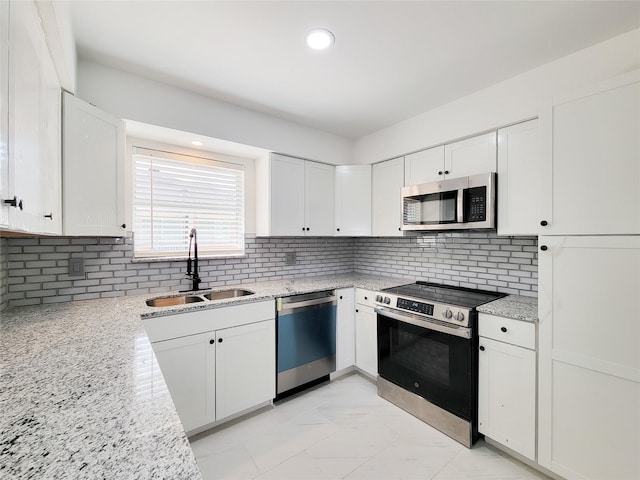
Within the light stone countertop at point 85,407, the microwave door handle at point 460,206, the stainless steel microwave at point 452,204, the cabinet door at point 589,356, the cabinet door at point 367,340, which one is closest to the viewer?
the light stone countertop at point 85,407

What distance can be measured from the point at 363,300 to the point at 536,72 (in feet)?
7.40

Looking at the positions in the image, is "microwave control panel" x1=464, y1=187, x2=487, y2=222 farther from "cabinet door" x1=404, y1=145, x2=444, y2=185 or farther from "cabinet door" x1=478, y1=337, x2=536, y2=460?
"cabinet door" x1=478, y1=337, x2=536, y2=460

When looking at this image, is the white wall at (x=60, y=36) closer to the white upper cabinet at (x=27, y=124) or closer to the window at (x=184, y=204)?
the white upper cabinet at (x=27, y=124)

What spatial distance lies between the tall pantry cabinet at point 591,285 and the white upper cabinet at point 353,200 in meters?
1.76

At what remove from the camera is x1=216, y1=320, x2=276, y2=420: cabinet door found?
2.18 meters

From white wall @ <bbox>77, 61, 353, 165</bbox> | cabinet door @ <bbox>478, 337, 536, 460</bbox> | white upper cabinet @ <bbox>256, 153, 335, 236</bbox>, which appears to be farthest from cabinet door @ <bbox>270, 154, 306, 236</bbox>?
cabinet door @ <bbox>478, 337, 536, 460</bbox>

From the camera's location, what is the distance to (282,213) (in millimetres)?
2949

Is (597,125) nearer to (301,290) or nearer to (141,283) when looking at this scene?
(301,290)

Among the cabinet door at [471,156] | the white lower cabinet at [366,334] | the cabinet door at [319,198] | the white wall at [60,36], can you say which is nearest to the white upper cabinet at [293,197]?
the cabinet door at [319,198]

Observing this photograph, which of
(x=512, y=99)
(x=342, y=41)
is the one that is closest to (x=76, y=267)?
(x=342, y=41)

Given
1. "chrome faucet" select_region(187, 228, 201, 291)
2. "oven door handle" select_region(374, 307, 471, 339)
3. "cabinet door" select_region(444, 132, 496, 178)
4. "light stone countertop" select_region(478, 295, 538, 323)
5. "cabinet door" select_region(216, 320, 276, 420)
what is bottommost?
→ "cabinet door" select_region(216, 320, 276, 420)

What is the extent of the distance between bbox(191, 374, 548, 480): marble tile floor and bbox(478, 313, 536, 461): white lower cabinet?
0.62ft

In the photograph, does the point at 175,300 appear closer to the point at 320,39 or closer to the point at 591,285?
the point at 320,39

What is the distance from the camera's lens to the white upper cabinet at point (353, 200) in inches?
129
